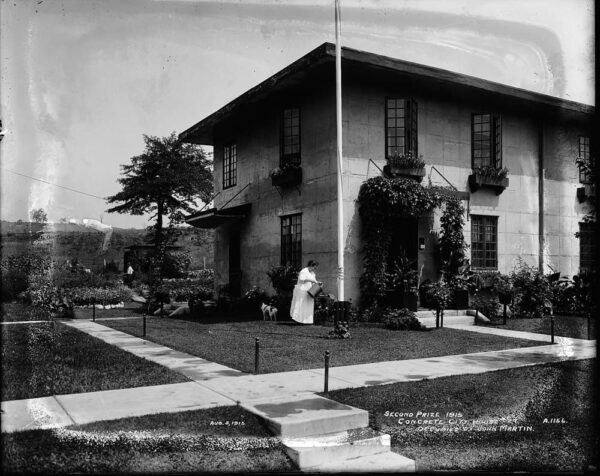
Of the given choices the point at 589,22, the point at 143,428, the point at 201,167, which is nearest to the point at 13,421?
the point at 143,428

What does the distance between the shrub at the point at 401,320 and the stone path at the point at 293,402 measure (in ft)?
12.6

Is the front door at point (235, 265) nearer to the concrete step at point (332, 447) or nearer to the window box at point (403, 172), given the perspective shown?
the window box at point (403, 172)

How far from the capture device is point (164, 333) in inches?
517

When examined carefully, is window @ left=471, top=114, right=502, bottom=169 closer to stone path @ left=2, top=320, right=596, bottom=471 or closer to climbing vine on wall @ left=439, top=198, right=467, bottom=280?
climbing vine on wall @ left=439, top=198, right=467, bottom=280

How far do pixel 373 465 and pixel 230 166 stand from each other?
18111 mm

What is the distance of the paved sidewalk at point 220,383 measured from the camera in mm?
5836

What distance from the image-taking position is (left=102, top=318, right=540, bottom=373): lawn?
9445 mm

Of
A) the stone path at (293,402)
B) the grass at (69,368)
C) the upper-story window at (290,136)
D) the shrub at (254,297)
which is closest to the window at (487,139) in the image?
the upper-story window at (290,136)

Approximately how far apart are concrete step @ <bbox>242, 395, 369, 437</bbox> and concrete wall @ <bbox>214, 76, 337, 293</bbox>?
9230 mm

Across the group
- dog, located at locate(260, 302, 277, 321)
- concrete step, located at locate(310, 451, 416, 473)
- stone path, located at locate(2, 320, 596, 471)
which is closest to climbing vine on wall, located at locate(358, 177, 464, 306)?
dog, located at locate(260, 302, 277, 321)

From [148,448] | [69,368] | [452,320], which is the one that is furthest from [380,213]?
[148,448]

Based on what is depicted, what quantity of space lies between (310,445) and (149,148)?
1219 inches

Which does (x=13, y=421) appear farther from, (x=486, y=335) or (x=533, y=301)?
(x=533, y=301)

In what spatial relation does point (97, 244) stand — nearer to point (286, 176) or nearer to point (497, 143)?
point (286, 176)
